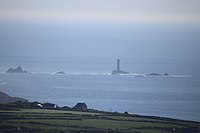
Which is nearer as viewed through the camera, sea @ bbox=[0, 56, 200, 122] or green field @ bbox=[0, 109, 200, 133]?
green field @ bbox=[0, 109, 200, 133]

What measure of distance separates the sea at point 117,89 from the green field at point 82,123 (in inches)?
304

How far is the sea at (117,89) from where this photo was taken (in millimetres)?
38312

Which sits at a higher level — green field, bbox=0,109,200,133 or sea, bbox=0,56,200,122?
sea, bbox=0,56,200,122

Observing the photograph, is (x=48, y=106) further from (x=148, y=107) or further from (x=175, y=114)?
(x=148, y=107)

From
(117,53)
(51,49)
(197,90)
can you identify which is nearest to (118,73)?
(197,90)

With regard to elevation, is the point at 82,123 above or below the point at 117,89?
below

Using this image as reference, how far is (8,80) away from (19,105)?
2852 centimetres

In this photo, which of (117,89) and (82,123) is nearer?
(82,123)

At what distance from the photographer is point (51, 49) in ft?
405

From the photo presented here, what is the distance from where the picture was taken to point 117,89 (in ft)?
167

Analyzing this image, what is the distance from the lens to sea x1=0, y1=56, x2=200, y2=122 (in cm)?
3831

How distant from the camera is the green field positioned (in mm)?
22375

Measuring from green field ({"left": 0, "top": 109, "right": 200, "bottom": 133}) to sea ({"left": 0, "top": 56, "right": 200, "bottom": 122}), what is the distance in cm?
771

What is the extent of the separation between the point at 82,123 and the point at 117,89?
89.7 feet
